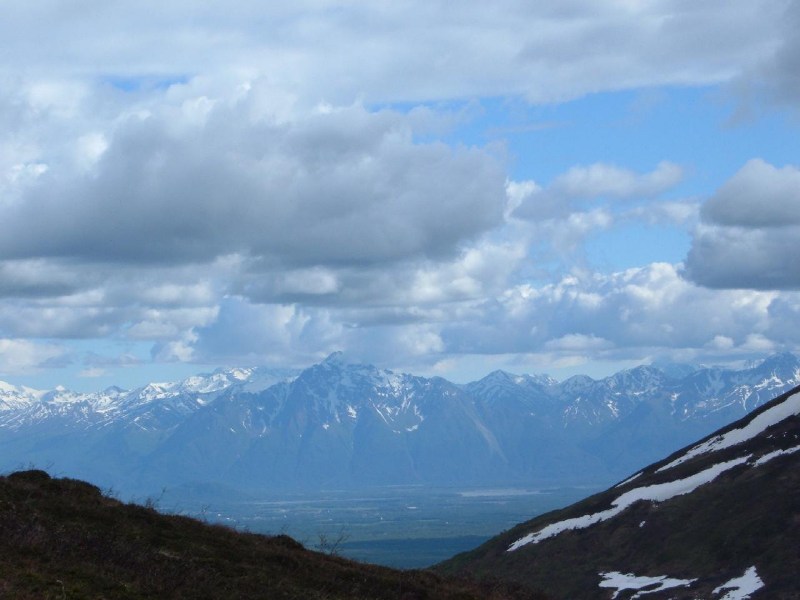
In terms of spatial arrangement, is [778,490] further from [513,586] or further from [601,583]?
[513,586]

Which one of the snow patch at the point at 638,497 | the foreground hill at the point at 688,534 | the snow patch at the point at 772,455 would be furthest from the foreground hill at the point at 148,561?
the snow patch at the point at 638,497

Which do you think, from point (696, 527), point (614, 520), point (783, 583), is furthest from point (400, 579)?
point (614, 520)

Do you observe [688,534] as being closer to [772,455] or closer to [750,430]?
[772,455]

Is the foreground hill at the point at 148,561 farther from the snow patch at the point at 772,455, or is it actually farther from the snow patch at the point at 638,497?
the snow patch at the point at 638,497

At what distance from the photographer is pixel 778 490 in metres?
91.0

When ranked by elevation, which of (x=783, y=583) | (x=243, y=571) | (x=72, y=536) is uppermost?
(x=72, y=536)

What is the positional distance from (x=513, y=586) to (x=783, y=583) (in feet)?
130

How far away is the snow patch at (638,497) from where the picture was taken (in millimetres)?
104169

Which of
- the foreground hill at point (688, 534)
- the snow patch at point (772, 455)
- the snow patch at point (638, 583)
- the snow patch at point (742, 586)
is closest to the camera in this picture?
the snow patch at point (742, 586)

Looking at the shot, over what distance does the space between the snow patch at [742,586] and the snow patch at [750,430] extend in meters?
39.4

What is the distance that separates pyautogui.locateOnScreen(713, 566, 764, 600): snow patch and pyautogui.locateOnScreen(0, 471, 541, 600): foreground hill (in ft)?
127

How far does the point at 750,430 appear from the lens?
385 feet

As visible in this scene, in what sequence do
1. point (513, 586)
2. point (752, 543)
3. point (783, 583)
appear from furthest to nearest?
point (752, 543) → point (783, 583) → point (513, 586)

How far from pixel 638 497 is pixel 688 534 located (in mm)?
16141
